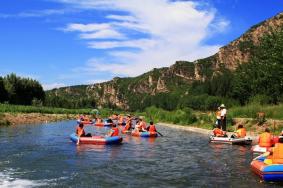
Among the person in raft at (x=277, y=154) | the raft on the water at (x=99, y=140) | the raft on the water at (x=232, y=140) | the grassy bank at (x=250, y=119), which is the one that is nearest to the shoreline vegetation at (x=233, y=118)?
the grassy bank at (x=250, y=119)

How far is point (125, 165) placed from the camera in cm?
2336

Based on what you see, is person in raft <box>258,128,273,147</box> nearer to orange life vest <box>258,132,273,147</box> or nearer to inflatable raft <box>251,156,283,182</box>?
orange life vest <box>258,132,273,147</box>

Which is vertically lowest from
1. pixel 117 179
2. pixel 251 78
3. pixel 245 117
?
pixel 117 179

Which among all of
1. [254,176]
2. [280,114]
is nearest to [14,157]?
[254,176]

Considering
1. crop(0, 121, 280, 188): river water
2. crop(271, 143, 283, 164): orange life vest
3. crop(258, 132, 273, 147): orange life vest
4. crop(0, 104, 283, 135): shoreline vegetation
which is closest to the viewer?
crop(271, 143, 283, 164): orange life vest

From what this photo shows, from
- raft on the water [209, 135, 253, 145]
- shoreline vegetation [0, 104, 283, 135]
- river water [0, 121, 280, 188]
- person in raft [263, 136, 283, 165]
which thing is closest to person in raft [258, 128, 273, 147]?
river water [0, 121, 280, 188]

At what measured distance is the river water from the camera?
735 inches

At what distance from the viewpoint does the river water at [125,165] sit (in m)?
18.7

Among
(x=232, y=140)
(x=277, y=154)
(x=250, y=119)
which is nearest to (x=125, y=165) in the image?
(x=277, y=154)

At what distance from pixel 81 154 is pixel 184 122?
109 feet

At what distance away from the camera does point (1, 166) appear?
22.4 m

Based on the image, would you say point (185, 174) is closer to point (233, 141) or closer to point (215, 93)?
point (233, 141)

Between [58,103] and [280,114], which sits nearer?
[280,114]

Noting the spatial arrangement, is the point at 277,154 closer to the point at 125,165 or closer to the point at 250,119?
the point at 125,165
